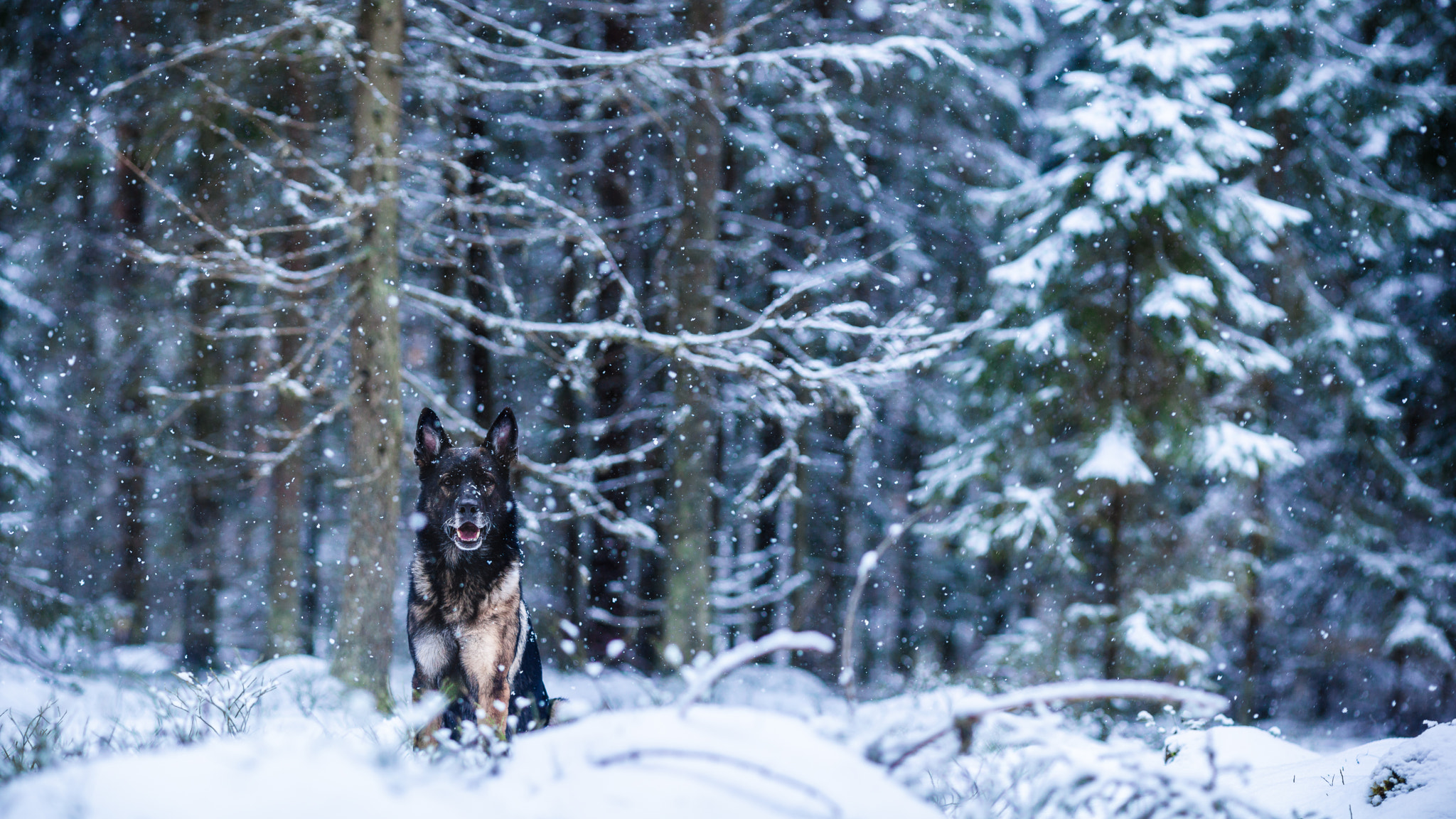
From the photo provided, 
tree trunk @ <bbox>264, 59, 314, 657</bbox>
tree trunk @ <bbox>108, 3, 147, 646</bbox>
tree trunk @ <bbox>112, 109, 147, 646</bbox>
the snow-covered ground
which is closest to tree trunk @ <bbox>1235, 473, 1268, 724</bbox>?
the snow-covered ground

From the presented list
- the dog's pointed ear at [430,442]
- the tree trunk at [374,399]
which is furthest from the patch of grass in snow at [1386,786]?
the tree trunk at [374,399]

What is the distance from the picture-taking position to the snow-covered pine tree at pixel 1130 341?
1106 cm

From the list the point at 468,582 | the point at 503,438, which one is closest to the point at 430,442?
the point at 503,438

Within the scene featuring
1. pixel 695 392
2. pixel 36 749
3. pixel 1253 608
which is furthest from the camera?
pixel 1253 608

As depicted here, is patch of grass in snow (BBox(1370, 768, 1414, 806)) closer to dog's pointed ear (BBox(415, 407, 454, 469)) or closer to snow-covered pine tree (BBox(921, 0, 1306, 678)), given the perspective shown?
dog's pointed ear (BBox(415, 407, 454, 469))

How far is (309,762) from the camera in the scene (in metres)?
1.78

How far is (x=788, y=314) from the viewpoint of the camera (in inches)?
571

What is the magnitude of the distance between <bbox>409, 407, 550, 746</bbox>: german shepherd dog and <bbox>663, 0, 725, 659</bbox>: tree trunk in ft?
18.9

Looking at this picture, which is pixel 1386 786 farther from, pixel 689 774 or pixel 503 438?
pixel 503 438

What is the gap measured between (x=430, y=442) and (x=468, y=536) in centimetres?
68

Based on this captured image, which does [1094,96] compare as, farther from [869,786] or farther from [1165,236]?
[869,786]

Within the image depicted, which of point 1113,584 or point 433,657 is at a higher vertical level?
point 433,657

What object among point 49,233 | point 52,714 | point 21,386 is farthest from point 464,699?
point 49,233

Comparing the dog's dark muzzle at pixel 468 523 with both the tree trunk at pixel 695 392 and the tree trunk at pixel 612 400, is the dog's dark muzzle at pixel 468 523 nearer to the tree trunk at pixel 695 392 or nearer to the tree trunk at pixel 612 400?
the tree trunk at pixel 695 392
